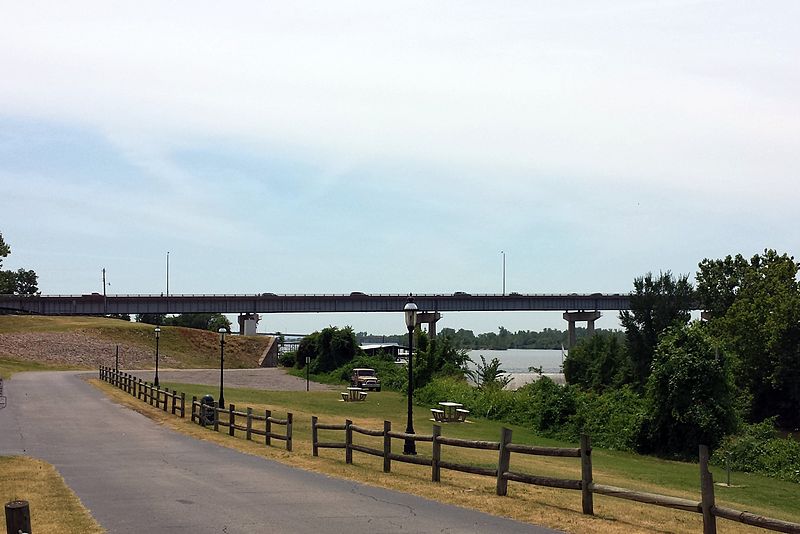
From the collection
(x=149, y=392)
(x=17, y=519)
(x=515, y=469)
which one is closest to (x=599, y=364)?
(x=149, y=392)

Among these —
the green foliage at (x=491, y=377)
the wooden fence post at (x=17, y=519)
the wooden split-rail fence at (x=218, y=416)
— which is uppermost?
the wooden fence post at (x=17, y=519)

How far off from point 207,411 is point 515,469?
43.7 ft

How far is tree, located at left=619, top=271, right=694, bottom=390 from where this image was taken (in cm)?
8050

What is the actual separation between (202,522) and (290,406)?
1556 inches

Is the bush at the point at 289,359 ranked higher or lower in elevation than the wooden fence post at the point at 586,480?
lower

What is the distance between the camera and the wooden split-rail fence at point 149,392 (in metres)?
37.6

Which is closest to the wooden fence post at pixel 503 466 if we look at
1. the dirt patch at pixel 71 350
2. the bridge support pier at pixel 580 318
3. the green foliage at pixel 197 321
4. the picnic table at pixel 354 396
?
the picnic table at pixel 354 396

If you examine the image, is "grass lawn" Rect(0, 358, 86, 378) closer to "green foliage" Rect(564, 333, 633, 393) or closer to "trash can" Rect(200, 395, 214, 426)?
"green foliage" Rect(564, 333, 633, 393)

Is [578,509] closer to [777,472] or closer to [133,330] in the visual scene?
[777,472]

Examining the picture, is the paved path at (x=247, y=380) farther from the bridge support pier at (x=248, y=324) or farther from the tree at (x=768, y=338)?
the bridge support pier at (x=248, y=324)

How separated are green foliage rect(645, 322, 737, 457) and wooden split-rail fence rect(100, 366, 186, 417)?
77.2ft

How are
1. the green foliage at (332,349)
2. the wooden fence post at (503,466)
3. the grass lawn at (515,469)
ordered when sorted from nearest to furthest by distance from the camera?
the grass lawn at (515,469)
the wooden fence post at (503,466)
the green foliage at (332,349)

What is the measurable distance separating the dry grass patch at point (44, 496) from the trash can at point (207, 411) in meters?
10.5

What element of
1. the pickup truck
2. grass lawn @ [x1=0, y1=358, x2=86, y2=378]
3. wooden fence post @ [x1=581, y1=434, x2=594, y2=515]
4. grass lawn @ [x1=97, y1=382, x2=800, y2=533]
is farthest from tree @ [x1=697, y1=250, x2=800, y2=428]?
grass lawn @ [x1=0, y1=358, x2=86, y2=378]
